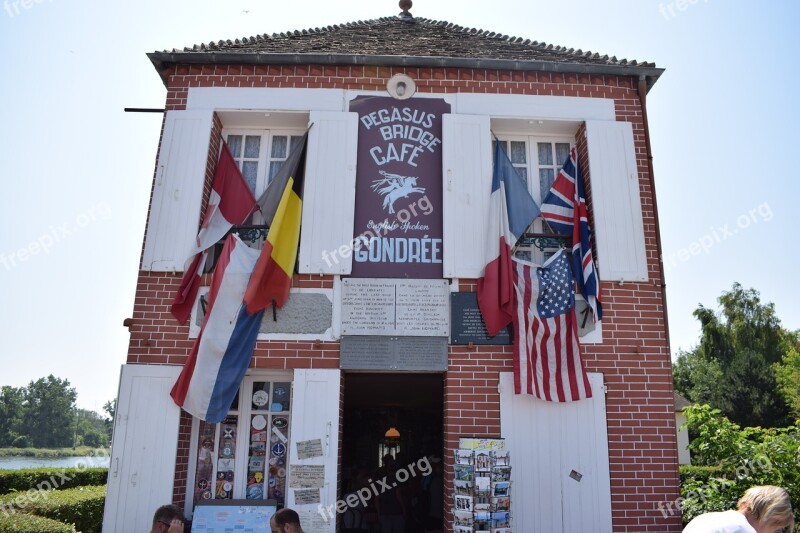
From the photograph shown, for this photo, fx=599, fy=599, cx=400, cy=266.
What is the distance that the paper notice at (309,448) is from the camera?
7.31 metres

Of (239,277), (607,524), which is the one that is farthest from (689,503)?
(239,277)

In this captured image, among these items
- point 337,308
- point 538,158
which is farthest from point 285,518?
point 538,158

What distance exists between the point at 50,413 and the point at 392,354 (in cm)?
5770

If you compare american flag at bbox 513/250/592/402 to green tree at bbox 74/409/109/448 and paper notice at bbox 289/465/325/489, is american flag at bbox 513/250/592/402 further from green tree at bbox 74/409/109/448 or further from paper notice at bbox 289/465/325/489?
green tree at bbox 74/409/109/448

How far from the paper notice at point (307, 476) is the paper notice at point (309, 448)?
0.42 feet

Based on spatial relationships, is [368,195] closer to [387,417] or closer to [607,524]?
[607,524]

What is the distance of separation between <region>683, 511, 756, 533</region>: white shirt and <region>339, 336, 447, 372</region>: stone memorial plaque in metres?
4.02

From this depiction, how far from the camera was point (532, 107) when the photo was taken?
8.68 metres

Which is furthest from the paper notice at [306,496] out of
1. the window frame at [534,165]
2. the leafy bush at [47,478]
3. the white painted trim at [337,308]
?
the leafy bush at [47,478]

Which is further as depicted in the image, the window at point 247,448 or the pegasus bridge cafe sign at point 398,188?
the pegasus bridge cafe sign at point 398,188

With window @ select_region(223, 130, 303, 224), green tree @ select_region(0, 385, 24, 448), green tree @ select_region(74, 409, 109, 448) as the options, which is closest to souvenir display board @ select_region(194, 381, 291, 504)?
window @ select_region(223, 130, 303, 224)

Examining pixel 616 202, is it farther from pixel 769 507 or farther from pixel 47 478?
pixel 47 478

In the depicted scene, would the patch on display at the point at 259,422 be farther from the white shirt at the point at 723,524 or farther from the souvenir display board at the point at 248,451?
the white shirt at the point at 723,524

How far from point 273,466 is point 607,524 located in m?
4.17
